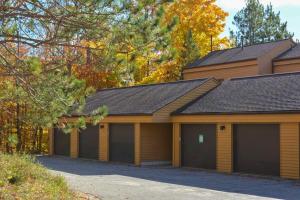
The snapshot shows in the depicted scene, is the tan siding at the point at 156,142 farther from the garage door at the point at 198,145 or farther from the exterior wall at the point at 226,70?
the exterior wall at the point at 226,70

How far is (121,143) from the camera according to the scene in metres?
26.3

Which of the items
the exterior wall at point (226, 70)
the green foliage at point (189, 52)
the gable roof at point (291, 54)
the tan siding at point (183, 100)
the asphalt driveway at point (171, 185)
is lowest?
the asphalt driveway at point (171, 185)

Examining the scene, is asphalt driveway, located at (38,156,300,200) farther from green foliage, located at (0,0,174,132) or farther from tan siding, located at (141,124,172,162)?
green foliage, located at (0,0,174,132)

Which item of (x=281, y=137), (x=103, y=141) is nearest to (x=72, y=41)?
(x=281, y=137)

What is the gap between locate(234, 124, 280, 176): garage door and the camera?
19328mm

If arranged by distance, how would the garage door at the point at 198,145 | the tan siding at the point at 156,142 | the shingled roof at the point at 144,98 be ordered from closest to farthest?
1. the garage door at the point at 198,145
2. the shingled roof at the point at 144,98
3. the tan siding at the point at 156,142

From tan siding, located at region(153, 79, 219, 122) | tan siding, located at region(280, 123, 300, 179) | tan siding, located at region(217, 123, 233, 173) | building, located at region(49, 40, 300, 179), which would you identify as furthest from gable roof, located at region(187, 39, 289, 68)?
tan siding, located at region(280, 123, 300, 179)

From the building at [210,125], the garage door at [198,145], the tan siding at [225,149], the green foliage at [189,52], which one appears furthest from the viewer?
the green foliage at [189,52]

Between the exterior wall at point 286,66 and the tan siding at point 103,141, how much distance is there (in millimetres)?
11514

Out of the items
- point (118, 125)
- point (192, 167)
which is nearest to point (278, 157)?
point (192, 167)

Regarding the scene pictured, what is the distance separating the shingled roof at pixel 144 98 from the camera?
25.0m

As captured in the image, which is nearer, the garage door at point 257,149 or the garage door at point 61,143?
the garage door at point 257,149

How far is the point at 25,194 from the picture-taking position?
11852 millimetres

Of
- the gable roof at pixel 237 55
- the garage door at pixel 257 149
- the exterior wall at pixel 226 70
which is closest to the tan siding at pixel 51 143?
the exterior wall at pixel 226 70
